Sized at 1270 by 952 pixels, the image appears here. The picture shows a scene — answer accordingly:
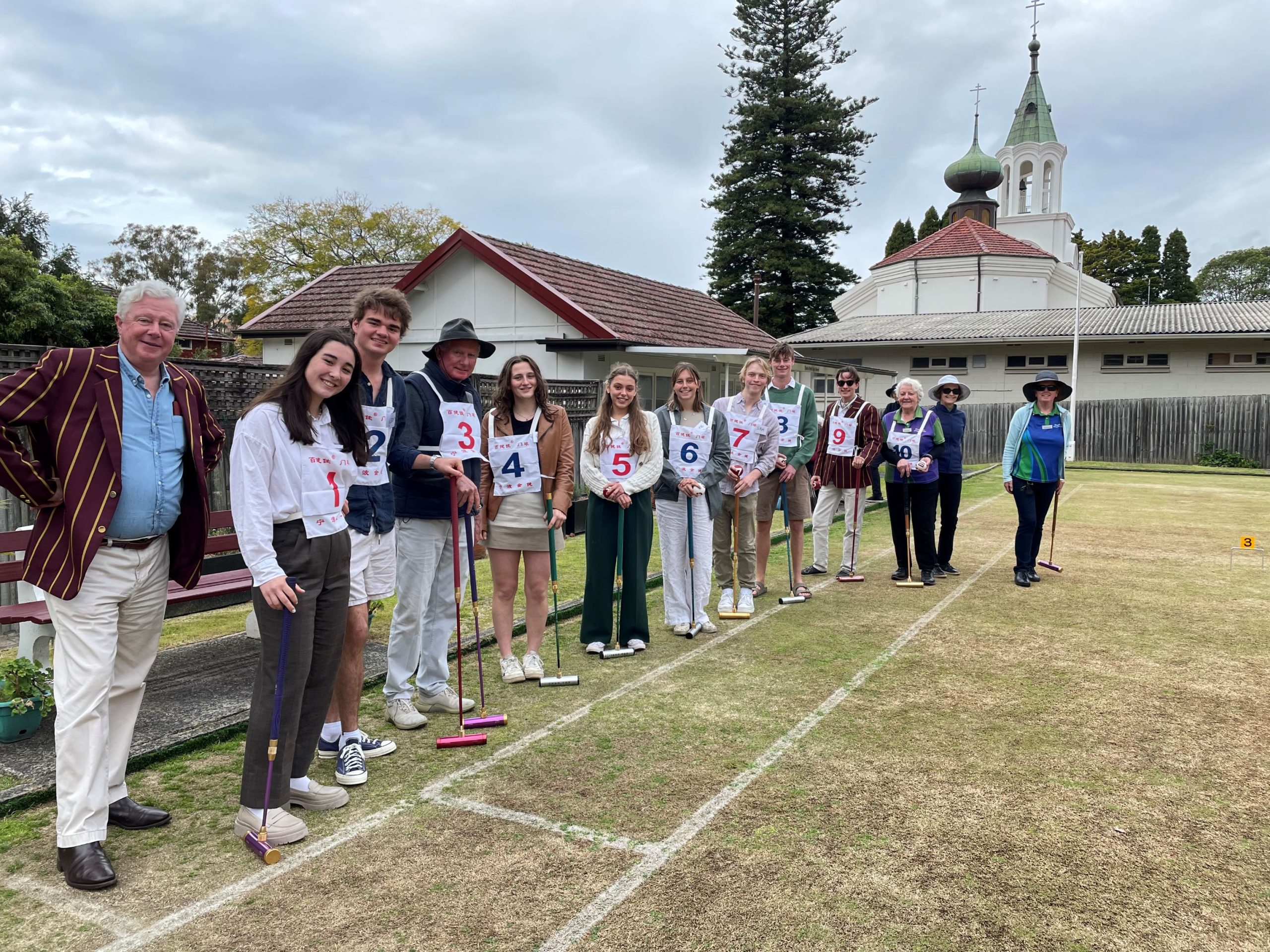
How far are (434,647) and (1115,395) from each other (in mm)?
32257

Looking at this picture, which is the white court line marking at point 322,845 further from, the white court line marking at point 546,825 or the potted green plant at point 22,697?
the potted green plant at point 22,697

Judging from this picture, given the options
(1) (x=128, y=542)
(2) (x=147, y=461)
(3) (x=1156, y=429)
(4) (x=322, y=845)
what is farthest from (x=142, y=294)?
(3) (x=1156, y=429)

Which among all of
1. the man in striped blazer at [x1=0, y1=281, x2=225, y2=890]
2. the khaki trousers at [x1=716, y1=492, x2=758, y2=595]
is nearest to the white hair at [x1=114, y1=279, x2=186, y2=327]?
the man in striped blazer at [x1=0, y1=281, x2=225, y2=890]

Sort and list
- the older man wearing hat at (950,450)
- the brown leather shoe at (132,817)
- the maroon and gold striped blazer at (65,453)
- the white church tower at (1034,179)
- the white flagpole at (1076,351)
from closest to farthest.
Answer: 1. the maroon and gold striped blazer at (65,453)
2. the brown leather shoe at (132,817)
3. the older man wearing hat at (950,450)
4. the white flagpole at (1076,351)
5. the white church tower at (1034,179)

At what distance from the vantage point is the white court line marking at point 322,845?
2830 mm

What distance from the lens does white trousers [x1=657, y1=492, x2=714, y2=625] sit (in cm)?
661

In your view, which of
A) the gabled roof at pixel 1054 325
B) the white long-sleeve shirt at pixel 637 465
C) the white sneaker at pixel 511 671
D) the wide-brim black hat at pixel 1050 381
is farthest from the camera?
the gabled roof at pixel 1054 325

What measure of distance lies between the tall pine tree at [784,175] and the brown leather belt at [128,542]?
4190 cm

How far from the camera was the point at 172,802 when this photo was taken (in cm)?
379

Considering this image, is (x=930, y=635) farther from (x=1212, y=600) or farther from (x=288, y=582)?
(x=288, y=582)

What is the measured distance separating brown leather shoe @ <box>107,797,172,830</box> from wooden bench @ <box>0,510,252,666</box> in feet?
3.46

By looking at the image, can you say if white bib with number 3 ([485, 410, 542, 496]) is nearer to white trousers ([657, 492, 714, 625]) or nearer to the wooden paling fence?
white trousers ([657, 492, 714, 625])

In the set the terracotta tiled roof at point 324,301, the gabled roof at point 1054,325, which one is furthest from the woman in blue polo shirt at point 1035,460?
the gabled roof at point 1054,325

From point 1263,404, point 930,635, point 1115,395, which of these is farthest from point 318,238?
point 930,635
